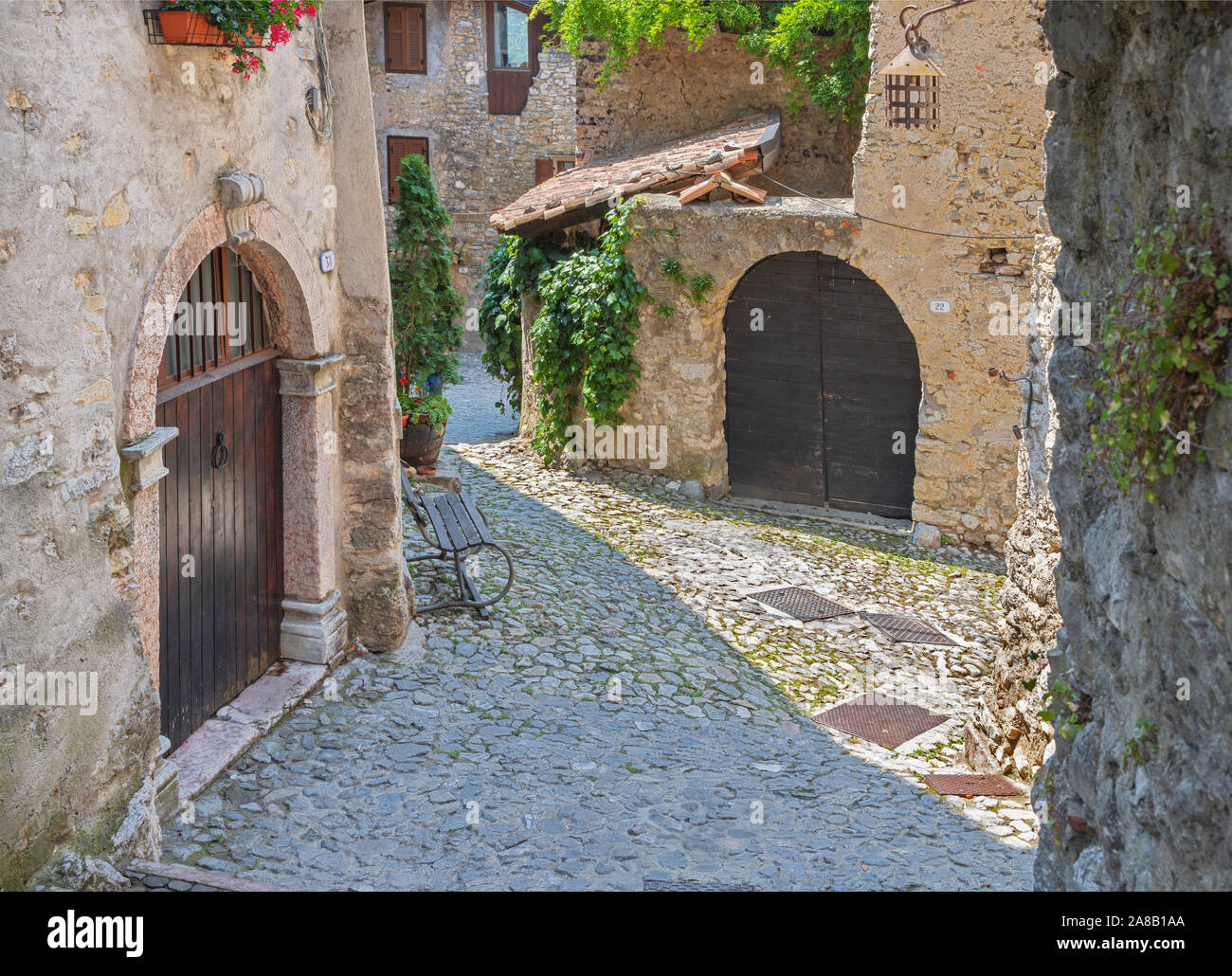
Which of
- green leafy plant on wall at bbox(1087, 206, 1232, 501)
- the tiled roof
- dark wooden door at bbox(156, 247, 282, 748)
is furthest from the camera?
the tiled roof

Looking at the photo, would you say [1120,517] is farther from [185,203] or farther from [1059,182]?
[185,203]

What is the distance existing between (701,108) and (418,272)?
4.39 meters

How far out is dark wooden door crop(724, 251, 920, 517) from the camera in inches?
423

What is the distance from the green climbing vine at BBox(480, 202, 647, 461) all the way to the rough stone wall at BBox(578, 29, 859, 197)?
7.60 ft

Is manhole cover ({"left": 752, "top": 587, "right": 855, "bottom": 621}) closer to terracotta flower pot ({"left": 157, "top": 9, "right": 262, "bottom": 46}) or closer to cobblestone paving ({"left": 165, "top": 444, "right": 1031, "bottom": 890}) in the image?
cobblestone paving ({"left": 165, "top": 444, "right": 1031, "bottom": 890})

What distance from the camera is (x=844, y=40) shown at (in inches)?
502

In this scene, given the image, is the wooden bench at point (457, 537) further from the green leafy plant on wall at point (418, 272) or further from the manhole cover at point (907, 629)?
the manhole cover at point (907, 629)

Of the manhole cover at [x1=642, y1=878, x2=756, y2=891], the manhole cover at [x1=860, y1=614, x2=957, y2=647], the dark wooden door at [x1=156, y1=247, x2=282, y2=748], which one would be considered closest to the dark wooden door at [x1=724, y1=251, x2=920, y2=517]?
the manhole cover at [x1=860, y1=614, x2=957, y2=647]

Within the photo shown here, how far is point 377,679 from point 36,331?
11.3 ft

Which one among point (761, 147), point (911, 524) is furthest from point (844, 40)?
point (911, 524)

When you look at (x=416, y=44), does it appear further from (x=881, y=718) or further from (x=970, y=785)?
(x=970, y=785)

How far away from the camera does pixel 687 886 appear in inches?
190

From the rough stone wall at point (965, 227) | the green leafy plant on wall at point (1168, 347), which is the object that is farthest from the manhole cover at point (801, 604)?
the green leafy plant on wall at point (1168, 347)

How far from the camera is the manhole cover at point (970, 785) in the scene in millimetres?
6062
